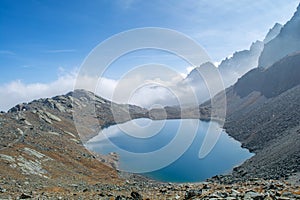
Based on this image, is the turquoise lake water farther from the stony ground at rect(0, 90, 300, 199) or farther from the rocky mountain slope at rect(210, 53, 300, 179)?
the stony ground at rect(0, 90, 300, 199)

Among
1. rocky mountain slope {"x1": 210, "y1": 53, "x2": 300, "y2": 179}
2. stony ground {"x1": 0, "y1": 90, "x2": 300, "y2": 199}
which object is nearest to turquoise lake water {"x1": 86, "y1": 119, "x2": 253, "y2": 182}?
rocky mountain slope {"x1": 210, "y1": 53, "x2": 300, "y2": 179}

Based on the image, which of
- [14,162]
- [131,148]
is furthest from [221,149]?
[14,162]

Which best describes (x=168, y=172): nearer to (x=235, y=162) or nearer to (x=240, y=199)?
(x=235, y=162)

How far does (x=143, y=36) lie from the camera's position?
21109mm

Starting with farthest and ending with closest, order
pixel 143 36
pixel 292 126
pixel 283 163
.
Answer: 1. pixel 292 126
2. pixel 283 163
3. pixel 143 36

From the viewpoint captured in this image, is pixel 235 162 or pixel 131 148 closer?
pixel 235 162

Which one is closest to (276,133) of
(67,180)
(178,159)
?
(178,159)

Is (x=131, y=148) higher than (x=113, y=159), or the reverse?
(x=131, y=148)

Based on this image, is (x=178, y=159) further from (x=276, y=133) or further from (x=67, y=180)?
(x=67, y=180)

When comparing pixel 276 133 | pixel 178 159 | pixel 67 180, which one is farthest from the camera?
pixel 276 133

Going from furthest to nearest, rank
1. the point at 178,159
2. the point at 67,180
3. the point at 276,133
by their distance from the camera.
Answer: the point at 276,133 → the point at 178,159 → the point at 67,180

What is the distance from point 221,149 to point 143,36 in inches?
3392

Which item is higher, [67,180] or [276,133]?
[276,133]

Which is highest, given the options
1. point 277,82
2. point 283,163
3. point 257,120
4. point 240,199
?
point 277,82
